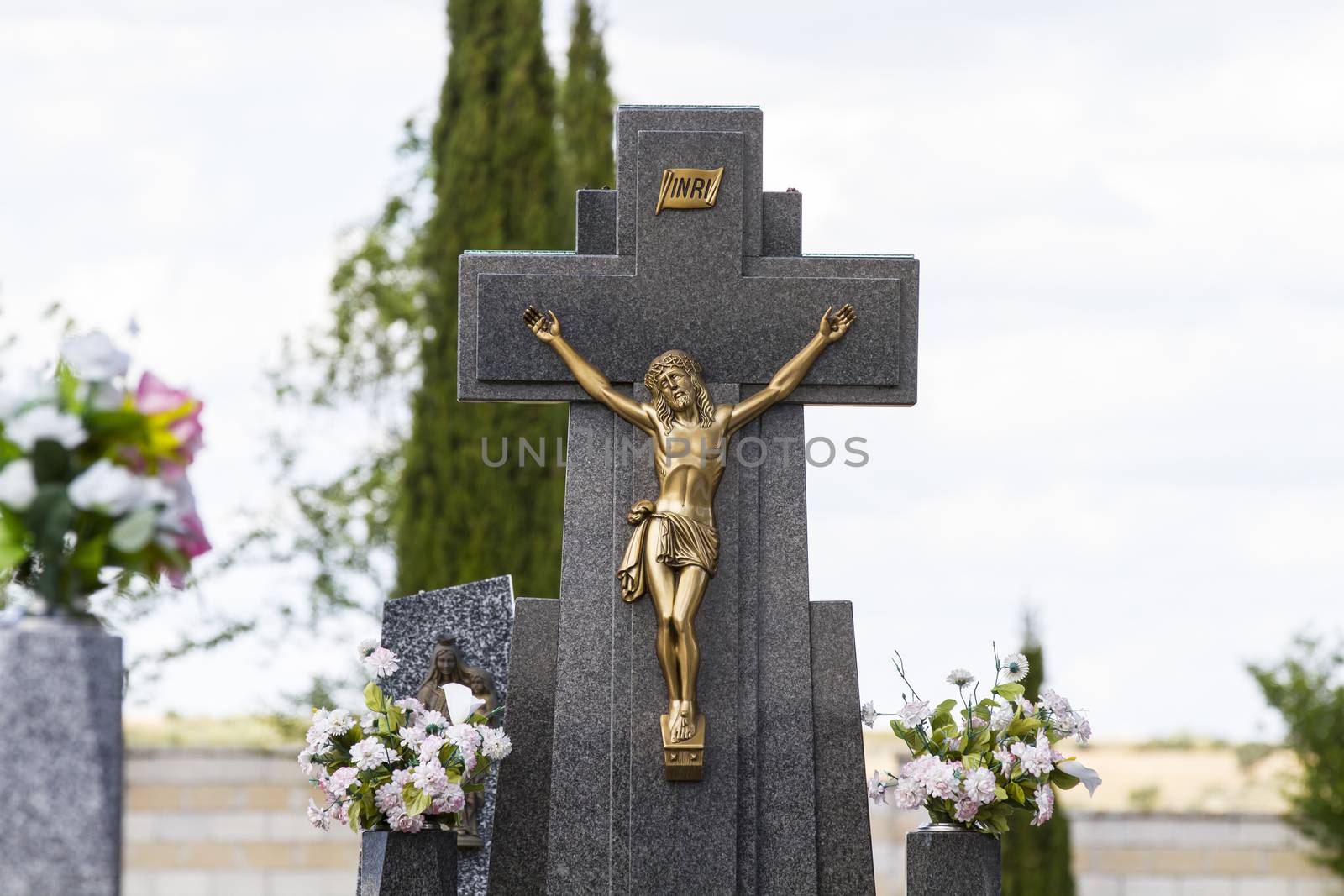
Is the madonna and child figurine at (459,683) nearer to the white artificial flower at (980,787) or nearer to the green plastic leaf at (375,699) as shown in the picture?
the green plastic leaf at (375,699)

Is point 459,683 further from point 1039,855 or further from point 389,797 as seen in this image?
point 1039,855

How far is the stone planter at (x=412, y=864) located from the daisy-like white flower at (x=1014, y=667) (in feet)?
7.67

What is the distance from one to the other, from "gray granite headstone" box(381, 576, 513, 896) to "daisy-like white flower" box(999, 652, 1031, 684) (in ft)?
8.63

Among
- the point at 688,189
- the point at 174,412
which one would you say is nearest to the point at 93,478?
the point at 174,412

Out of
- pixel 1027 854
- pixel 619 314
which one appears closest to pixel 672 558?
pixel 619 314

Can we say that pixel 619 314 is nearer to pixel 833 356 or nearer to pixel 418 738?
pixel 833 356

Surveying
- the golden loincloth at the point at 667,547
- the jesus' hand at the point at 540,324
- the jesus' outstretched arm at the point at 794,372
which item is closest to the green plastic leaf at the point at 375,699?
the golden loincloth at the point at 667,547

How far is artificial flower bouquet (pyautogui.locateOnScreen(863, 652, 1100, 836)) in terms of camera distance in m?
6.83

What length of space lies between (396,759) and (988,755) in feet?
7.58

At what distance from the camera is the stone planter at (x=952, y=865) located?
22.2 feet

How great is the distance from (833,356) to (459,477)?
6614 mm

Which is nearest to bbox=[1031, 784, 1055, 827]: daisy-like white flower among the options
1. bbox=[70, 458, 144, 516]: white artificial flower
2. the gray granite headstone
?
the gray granite headstone

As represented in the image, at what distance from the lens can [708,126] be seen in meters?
7.73

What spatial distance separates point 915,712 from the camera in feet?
23.3
